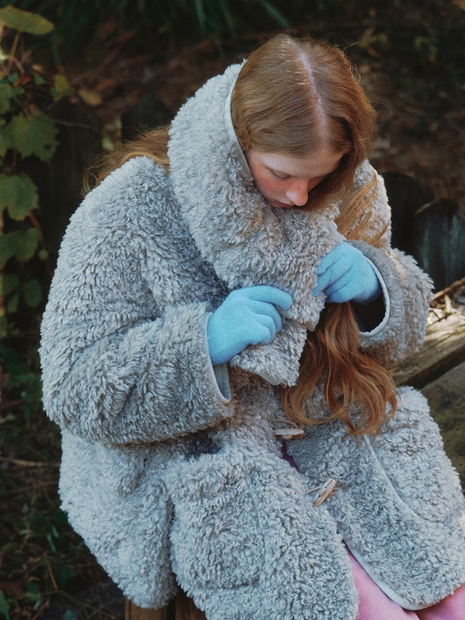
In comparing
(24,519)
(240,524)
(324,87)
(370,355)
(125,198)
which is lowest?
(24,519)

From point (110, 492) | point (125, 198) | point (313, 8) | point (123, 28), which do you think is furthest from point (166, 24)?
point (110, 492)

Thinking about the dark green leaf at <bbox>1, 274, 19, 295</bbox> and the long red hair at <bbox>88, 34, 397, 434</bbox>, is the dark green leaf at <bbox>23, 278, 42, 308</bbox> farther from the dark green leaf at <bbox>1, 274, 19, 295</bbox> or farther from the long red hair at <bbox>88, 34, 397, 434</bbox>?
the long red hair at <bbox>88, 34, 397, 434</bbox>

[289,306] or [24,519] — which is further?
[24,519]

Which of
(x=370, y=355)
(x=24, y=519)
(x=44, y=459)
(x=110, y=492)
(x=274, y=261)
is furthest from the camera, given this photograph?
(x=44, y=459)

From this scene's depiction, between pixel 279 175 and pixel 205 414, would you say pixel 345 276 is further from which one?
Answer: pixel 205 414

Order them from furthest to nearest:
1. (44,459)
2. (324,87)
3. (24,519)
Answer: (44,459) → (24,519) → (324,87)

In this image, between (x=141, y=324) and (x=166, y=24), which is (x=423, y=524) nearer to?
(x=141, y=324)

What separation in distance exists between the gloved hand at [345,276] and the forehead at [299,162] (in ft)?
0.71

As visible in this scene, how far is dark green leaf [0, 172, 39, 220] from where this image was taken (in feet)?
8.32

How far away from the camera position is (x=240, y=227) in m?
1.42

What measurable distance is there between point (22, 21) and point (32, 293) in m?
1.04

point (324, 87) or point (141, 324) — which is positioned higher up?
point (324, 87)

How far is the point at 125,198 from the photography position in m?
1.49

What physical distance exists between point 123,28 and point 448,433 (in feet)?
11.7
